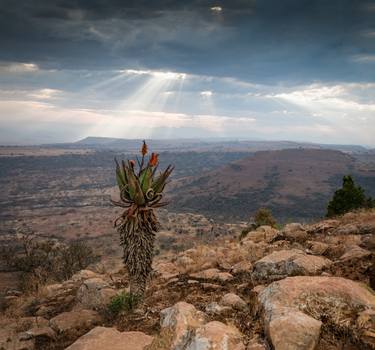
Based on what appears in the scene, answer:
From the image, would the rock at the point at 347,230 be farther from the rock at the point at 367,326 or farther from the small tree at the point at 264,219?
the small tree at the point at 264,219

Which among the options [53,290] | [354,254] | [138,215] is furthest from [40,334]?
[354,254]

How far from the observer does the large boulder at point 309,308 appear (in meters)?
3.68

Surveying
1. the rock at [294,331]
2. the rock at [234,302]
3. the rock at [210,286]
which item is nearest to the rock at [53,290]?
the rock at [210,286]

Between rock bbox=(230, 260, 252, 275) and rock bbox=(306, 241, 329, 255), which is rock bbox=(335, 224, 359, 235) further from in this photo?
rock bbox=(230, 260, 252, 275)

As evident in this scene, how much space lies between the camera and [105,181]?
600ft

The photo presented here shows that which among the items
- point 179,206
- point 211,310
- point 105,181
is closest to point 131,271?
point 211,310

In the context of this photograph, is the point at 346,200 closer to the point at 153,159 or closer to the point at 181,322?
the point at 153,159

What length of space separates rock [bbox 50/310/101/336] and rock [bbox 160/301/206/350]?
1.88 meters

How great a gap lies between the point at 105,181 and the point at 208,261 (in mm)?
179717

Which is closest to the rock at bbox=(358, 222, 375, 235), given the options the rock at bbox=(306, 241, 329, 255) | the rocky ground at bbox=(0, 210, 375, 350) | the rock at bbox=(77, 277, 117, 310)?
the rocky ground at bbox=(0, 210, 375, 350)

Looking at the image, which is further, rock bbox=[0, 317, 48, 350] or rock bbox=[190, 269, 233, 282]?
rock bbox=[190, 269, 233, 282]

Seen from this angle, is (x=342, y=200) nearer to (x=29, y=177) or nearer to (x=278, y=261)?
(x=278, y=261)

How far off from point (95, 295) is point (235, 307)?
3.94 m

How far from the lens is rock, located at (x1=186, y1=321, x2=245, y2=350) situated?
12.9 ft
